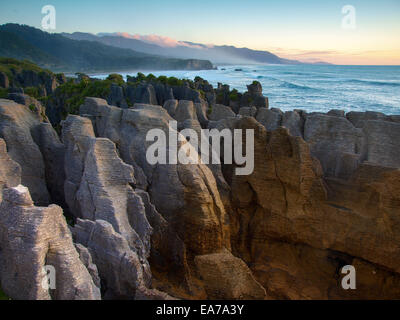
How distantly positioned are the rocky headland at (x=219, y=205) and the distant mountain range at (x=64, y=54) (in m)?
109

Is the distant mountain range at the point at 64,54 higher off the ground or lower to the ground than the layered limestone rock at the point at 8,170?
higher

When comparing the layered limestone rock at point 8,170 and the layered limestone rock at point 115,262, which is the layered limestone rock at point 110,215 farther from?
the layered limestone rock at point 8,170

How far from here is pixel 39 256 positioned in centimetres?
510

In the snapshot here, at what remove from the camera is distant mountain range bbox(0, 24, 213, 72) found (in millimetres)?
109875

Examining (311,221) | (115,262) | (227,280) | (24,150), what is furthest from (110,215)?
(311,221)

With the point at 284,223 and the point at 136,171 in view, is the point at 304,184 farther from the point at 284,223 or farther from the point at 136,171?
the point at 136,171

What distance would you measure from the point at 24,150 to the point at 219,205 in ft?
17.2

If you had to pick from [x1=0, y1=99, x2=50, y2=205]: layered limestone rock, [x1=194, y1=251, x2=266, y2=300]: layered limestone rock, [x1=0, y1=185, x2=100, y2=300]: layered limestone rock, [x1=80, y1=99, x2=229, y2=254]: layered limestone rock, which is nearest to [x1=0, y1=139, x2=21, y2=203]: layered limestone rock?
[x1=0, y1=99, x2=50, y2=205]: layered limestone rock

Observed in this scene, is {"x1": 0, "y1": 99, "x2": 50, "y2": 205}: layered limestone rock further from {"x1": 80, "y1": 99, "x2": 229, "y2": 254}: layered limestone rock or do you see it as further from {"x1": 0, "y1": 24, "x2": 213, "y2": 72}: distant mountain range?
{"x1": 0, "y1": 24, "x2": 213, "y2": 72}: distant mountain range

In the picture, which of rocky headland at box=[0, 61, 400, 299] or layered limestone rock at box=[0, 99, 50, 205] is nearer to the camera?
rocky headland at box=[0, 61, 400, 299]

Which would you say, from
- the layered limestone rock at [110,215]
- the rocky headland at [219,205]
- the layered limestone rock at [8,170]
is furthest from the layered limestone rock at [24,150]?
the layered limestone rock at [8,170]

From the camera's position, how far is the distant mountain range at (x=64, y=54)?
360 feet

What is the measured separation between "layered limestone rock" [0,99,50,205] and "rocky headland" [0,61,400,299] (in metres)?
0.03

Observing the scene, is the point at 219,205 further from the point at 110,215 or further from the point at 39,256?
the point at 39,256
